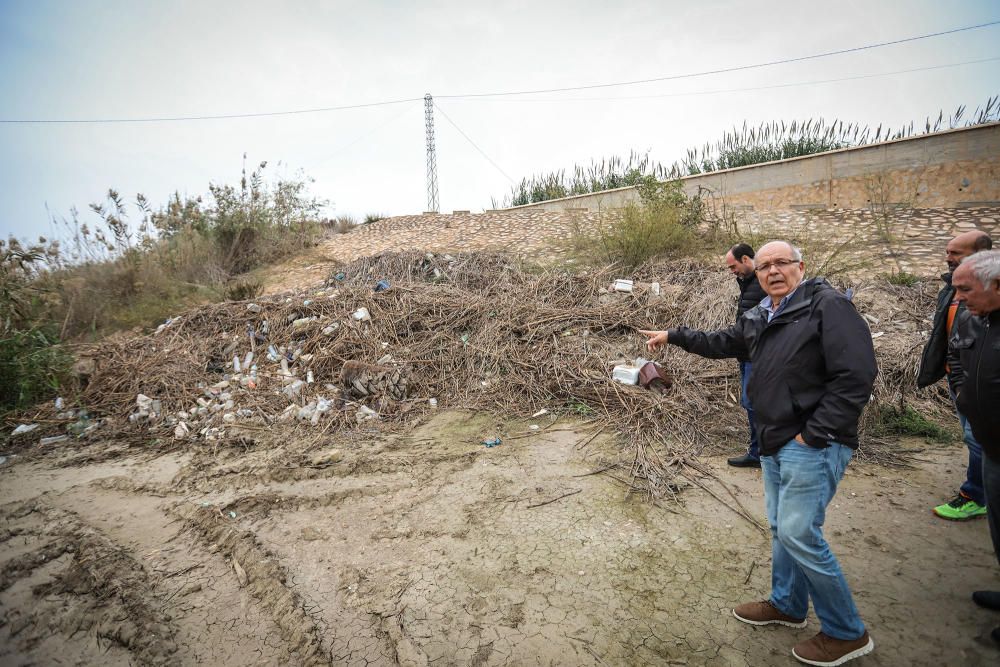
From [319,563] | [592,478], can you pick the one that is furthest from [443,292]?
[319,563]

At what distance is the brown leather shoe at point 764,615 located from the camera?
231cm

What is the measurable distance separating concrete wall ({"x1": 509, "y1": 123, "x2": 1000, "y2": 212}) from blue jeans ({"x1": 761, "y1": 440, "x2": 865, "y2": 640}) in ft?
27.7

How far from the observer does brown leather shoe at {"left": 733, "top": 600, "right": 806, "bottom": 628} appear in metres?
2.31

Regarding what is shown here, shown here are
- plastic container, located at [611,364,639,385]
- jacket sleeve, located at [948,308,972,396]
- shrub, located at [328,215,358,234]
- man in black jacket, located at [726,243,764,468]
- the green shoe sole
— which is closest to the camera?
jacket sleeve, located at [948,308,972,396]

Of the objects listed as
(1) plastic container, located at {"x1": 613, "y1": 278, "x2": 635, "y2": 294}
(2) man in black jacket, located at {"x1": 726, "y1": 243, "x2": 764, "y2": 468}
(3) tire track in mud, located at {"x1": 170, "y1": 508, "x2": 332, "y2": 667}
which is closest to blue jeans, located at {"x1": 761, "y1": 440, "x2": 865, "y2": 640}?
(2) man in black jacket, located at {"x1": 726, "y1": 243, "x2": 764, "y2": 468}

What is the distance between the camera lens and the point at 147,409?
5523 mm

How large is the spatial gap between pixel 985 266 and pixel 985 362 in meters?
0.41

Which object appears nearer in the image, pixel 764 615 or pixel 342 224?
pixel 764 615

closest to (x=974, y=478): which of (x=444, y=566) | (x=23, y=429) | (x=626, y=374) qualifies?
(x=626, y=374)

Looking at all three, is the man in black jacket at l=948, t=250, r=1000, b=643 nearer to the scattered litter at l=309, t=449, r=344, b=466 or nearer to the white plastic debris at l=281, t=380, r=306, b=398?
the scattered litter at l=309, t=449, r=344, b=466

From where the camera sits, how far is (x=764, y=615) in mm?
2328

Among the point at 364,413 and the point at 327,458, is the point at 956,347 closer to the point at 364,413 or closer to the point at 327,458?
the point at 327,458

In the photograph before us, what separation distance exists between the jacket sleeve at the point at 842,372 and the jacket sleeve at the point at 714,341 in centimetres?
68

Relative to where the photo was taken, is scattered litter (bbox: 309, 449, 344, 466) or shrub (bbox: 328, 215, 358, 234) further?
shrub (bbox: 328, 215, 358, 234)
